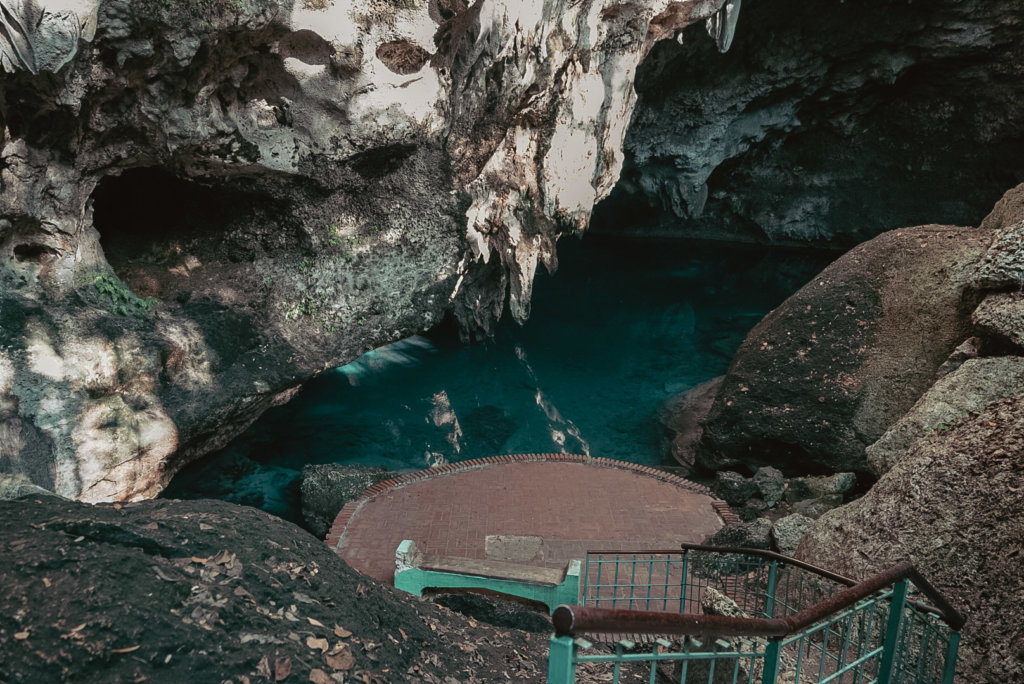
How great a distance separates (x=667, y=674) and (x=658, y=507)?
4191 mm

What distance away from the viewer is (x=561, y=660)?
8.02ft

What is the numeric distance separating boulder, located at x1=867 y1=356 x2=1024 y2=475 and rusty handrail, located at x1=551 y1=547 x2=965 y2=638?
493 centimetres

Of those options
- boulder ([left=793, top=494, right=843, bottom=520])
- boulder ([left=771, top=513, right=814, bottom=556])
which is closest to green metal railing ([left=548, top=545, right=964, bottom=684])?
boulder ([left=771, top=513, right=814, bottom=556])

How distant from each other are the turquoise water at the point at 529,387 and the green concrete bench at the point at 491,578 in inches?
206

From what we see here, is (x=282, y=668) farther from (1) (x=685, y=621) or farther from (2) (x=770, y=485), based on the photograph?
(2) (x=770, y=485)

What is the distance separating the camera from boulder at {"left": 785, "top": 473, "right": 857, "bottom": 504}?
9398mm

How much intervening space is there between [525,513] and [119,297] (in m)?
6.12

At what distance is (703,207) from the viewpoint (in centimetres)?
2814

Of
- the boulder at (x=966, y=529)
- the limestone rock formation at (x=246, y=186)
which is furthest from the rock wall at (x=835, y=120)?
the boulder at (x=966, y=529)

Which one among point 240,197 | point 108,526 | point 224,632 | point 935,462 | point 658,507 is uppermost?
point 240,197

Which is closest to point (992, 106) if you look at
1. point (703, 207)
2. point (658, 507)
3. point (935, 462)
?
point (703, 207)

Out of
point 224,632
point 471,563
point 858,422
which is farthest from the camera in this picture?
point 858,422

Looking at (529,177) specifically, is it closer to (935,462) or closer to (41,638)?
(935,462)

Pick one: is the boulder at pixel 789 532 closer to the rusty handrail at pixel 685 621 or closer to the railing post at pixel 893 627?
the railing post at pixel 893 627
